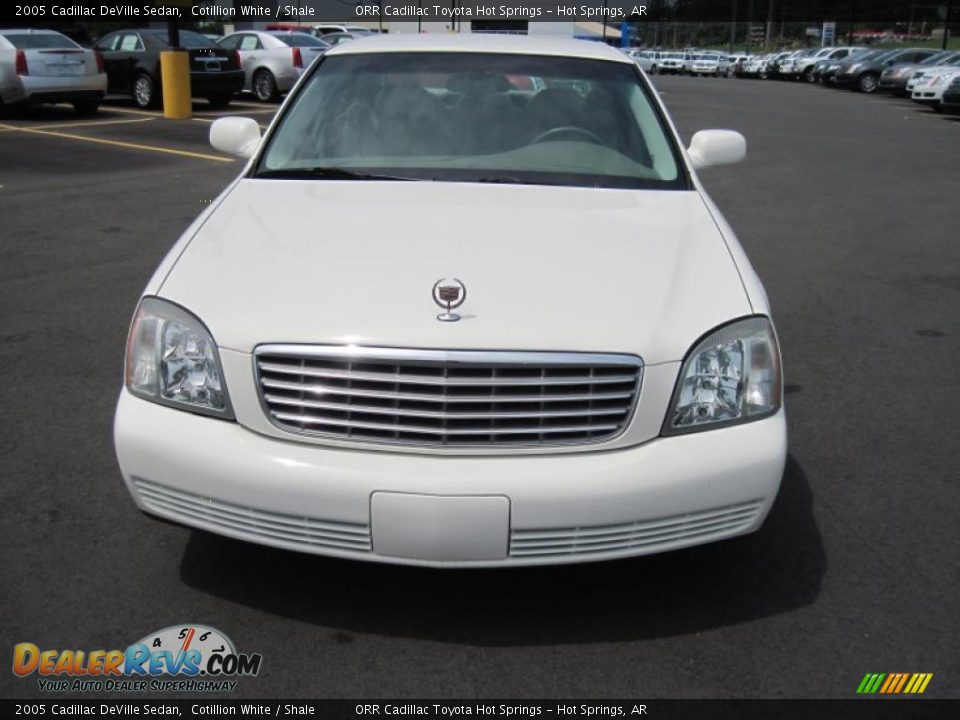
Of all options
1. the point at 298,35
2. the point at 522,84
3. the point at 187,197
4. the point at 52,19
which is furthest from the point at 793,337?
the point at 52,19

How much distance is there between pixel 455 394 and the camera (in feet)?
8.91

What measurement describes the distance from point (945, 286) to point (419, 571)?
5.37 m

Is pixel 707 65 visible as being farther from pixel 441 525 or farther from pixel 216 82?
pixel 441 525

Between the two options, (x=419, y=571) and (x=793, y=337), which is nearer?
(x=419, y=571)

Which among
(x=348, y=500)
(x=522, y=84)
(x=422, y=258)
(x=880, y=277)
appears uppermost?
(x=522, y=84)

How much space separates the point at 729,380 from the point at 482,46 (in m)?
2.32

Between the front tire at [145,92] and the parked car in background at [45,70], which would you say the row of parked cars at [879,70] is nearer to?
the front tire at [145,92]

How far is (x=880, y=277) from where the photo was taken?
24.5 ft

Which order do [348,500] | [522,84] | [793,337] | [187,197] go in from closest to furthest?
[348,500]
[522,84]
[793,337]
[187,197]

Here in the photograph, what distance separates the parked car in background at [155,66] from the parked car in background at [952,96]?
1490cm

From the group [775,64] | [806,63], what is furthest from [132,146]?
[775,64]

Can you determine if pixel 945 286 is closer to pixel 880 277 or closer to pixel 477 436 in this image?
pixel 880 277

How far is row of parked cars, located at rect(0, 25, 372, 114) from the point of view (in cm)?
1628

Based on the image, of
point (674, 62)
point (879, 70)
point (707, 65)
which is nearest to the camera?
point (879, 70)
